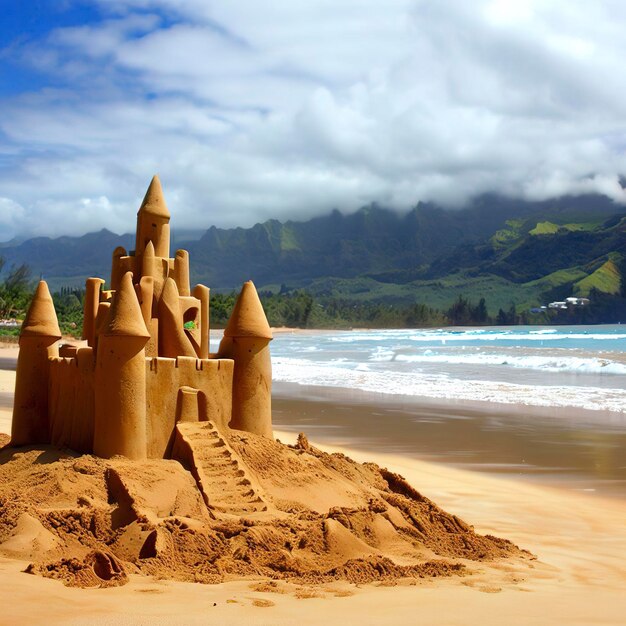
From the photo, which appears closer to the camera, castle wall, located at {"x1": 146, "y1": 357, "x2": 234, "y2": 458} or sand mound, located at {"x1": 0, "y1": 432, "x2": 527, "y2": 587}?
sand mound, located at {"x1": 0, "y1": 432, "x2": 527, "y2": 587}

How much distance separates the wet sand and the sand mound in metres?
4.46

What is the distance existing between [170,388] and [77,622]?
13.5ft

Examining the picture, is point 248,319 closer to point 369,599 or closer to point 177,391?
point 177,391

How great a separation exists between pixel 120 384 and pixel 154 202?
2906mm

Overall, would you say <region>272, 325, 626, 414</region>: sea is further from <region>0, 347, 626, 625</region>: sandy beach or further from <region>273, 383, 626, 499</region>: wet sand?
<region>0, 347, 626, 625</region>: sandy beach

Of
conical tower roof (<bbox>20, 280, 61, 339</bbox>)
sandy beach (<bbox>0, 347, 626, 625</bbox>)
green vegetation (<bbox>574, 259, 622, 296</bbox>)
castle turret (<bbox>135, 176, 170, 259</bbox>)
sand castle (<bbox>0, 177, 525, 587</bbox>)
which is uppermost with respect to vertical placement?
green vegetation (<bbox>574, 259, 622, 296</bbox>)

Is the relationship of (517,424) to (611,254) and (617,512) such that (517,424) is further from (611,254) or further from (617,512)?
(611,254)

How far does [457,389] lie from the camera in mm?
26141

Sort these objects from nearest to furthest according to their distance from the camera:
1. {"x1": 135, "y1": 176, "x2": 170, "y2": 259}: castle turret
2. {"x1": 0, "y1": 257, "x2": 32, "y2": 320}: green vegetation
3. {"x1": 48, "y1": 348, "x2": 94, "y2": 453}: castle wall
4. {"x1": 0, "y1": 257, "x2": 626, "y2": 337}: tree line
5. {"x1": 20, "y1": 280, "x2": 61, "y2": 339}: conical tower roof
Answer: {"x1": 48, "y1": 348, "x2": 94, "y2": 453}: castle wall, {"x1": 20, "y1": 280, "x2": 61, "y2": 339}: conical tower roof, {"x1": 135, "y1": 176, "x2": 170, "y2": 259}: castle turret, {"x1": 0, "y1": 257, "x2": 32, "y2": 320}: green vegetation, {"x1": 0, "y1": 257, "x2": 626, "y2": 337}: tree line

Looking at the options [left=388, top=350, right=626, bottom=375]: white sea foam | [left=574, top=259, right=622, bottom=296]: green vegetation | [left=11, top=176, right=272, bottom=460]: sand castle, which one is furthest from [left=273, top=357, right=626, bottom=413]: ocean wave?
[left=574, top=259, right=622, bottom=296]: green vegetation

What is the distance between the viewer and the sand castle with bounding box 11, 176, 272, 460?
8.66 m

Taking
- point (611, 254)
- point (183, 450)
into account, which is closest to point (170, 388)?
point (183, 450)

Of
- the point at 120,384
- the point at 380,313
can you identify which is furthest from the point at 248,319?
the point at 380,313

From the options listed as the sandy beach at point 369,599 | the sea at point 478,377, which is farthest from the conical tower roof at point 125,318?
the sea at point 478,377
